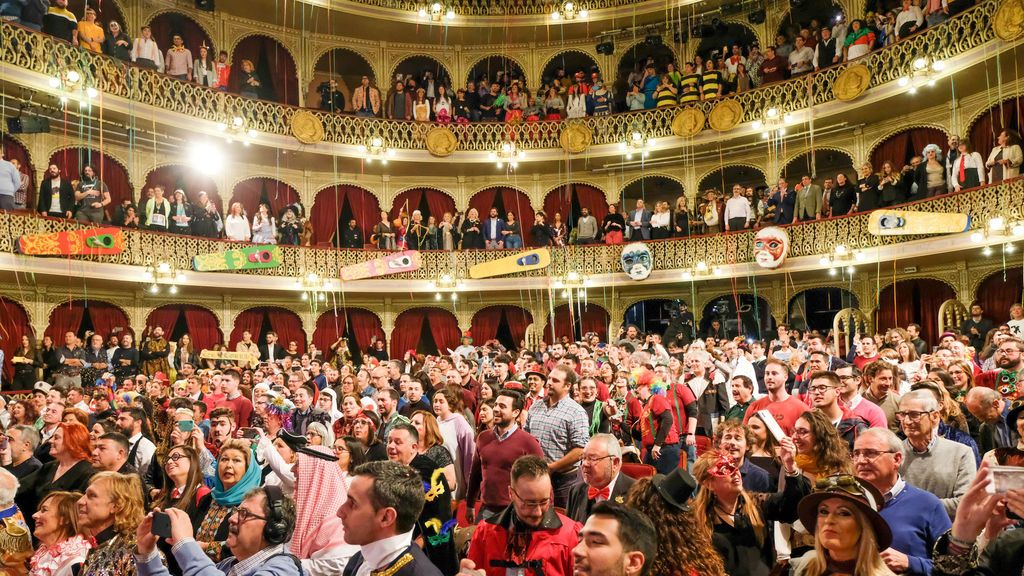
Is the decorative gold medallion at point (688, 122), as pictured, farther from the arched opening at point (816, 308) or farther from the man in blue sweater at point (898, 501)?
the man in blue sweater at point (898, 501)

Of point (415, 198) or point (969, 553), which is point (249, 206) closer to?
point (415, 198)

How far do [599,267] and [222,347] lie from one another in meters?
9.44

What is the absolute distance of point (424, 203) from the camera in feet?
71.2

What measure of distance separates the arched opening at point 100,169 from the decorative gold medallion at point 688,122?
13.0m

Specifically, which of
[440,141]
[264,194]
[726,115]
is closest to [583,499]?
[726,115]

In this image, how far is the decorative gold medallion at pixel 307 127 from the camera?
59.5 ft

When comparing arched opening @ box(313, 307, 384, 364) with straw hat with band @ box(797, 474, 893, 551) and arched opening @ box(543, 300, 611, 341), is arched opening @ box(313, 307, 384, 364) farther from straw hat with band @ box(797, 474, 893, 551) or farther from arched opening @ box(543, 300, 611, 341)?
straw hat with band @ box(797, 474, 893, 551)

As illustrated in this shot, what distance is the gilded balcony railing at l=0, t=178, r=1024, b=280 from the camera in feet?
43.1

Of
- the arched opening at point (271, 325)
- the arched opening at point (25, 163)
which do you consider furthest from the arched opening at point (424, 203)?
the arched opening at point (25, 163)

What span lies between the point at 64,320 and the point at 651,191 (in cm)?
1541

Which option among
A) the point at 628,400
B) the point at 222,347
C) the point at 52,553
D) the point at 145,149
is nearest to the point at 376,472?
the point at 52,553

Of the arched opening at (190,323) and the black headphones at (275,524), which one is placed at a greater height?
the arched opening at (190,323)

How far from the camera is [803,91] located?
54.4 feet

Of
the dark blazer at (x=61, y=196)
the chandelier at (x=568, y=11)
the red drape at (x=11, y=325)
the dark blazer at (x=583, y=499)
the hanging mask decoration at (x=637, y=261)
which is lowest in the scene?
the dark blazer at (x=583, y=499)
